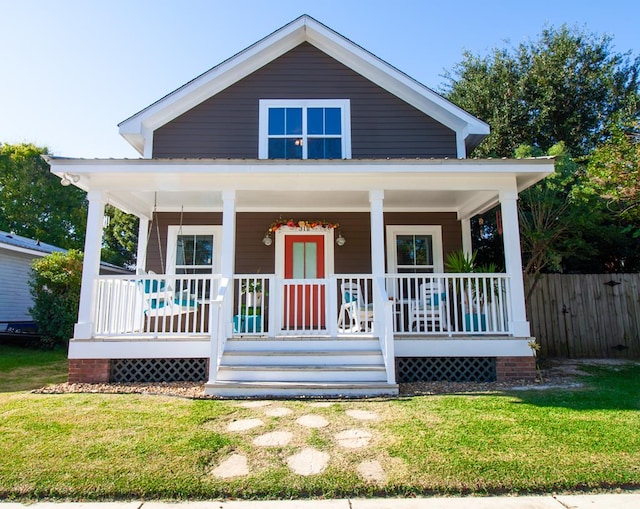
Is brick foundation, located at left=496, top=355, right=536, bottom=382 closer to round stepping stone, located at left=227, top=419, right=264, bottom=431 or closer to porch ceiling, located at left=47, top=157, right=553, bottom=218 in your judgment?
porch ceiling, located at left=47, top=157, right=553, bottom=218

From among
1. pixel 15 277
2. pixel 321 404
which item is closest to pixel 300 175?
pixel 321 404

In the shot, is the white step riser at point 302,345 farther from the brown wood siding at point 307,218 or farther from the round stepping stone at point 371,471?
the round stepping stone at point 371,471

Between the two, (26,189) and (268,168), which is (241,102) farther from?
(26,189)

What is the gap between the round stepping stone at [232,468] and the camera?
3004 mm

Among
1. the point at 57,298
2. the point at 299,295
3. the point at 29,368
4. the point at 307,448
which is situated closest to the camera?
the point at 307,448

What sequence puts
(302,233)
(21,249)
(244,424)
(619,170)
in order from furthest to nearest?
(21,249)
(302,233)
(619,170)
(244,424)

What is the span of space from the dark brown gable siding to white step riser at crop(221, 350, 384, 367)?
187 inches

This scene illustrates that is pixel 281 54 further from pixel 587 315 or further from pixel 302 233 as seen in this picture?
pixel 587 315

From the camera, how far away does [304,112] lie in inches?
359

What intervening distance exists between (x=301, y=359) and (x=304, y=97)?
238 inches

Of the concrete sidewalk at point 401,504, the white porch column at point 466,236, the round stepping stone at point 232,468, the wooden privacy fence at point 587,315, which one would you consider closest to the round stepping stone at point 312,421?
the round stepping stone at point 232,468

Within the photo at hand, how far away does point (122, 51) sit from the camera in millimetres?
9375

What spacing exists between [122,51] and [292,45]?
397cm

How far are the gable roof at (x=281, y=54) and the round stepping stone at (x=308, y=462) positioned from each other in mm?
7672
